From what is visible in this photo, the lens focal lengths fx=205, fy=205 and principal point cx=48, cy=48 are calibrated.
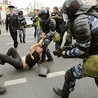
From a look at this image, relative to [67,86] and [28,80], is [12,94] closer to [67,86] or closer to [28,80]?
[28,80]

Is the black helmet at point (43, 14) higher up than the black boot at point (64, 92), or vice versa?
the black helmet at point (43, 14)

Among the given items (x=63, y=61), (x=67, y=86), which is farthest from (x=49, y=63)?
(x=67, y=86)

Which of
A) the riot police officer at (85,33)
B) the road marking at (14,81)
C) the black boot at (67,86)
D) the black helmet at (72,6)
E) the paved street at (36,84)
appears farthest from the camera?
the road marking at (14,81)

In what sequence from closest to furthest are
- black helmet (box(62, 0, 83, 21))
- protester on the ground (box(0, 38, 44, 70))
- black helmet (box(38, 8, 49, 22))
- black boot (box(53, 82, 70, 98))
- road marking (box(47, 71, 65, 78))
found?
black helmet (box(62, 0, 83, 21)) < black boot (box(53, 82, 70, 98)) < road marking (box(47, 71, 65, 78)) < protester on the ground (box(0, 38, 44, 70)) < black helmet (box(38, 8, 49, 22))

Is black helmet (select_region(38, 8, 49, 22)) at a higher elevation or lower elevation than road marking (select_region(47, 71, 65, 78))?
higher

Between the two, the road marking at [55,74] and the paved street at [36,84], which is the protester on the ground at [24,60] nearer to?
the paved street at [36,84]

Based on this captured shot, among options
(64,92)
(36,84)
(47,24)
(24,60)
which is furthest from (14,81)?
(47,24)

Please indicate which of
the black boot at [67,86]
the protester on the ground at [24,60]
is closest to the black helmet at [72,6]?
the black boot at [67,86]

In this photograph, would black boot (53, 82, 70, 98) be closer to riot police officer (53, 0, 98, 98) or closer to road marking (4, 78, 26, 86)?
riot police officer (53, 0, 98, 98)

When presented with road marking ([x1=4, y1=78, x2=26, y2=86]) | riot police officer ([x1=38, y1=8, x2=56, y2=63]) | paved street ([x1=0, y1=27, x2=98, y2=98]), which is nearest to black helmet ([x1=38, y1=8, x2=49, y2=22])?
riot police officer ([x1=38, y1=8, x2=56, y2=63])

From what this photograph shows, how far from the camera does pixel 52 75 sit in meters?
4.54

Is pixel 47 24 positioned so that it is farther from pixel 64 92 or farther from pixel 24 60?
pixel 64 92

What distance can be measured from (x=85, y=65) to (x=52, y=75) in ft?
6.45

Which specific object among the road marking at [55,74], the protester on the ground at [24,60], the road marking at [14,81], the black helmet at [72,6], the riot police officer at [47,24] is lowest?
the road marking at [14,81]
